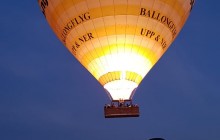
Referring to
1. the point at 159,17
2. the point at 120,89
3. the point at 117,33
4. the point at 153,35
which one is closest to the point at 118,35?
the point at 117,33

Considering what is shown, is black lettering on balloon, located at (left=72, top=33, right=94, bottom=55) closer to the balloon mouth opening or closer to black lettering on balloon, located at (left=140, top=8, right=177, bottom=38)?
the balloon mouth opening

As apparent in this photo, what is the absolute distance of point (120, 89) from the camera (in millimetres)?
26203

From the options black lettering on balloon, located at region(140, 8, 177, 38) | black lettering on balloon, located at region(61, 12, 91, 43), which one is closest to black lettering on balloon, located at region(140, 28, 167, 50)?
black lettering on balloon, located at region(140, 8, 177, 38)

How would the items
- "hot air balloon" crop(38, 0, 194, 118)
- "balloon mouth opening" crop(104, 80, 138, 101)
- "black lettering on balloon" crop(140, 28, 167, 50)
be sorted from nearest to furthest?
1. "hot air balloon" crop(38, 0, 194, 118)
2. "black lettering on balloon" crop(140, 28, 167, 50)
3. "balloon mouth opening" crop(104, 80, 138, 101)

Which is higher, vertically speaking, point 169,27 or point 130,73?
point 169,27

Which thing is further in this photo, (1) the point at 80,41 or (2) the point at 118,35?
(1) the point at 80,41

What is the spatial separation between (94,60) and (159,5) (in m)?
3.14

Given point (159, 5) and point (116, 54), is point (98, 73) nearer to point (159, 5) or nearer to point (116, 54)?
point (116, 54)

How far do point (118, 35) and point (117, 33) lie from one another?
0.08 metres

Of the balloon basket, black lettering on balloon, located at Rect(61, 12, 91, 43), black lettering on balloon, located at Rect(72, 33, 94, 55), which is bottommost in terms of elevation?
the balloon basket

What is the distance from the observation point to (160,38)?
26.5 metres

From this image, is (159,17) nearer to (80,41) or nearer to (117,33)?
(117,33)

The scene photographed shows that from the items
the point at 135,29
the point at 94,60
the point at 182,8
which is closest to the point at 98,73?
the point at 94,60

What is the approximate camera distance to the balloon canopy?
83.4ft
